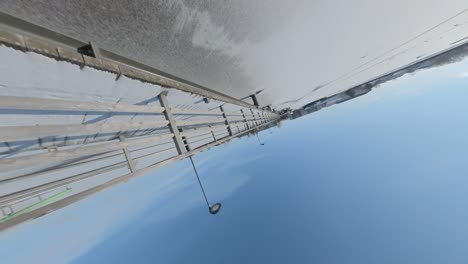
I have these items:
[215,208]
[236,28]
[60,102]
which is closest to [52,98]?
[60,102]

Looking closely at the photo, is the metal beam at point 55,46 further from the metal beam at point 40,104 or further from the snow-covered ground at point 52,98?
the metal beam at point 40,104

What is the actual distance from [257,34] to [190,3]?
3.65 ft

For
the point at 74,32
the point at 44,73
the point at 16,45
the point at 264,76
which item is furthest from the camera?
the point at 264,76

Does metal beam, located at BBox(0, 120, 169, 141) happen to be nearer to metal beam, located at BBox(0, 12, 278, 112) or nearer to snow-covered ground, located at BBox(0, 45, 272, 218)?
snow-covered ground, located at BBox(0, 45, 272, 218)

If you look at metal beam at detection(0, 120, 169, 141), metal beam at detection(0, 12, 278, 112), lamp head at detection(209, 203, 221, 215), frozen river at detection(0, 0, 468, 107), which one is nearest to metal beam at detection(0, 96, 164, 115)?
metal beam at detection(0, 120, 169, 141)

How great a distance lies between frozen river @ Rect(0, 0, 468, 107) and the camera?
138cm

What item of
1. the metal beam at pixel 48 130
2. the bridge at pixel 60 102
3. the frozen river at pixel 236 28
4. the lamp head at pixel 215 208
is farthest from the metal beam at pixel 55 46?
the lamp head at pixel 215 208

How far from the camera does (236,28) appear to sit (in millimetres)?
2156

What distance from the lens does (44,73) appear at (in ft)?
3.80

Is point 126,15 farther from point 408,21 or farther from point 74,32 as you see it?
point 408,21

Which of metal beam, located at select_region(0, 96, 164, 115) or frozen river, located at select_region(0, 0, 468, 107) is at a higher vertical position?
frozen river, located at select_region(0, 0, 468, 107)

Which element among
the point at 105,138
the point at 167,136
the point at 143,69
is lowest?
the point at 167,136

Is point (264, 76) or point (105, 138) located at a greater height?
point (264, 76)

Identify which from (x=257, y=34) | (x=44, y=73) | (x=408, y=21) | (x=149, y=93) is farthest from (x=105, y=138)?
(x=408, y=21)
